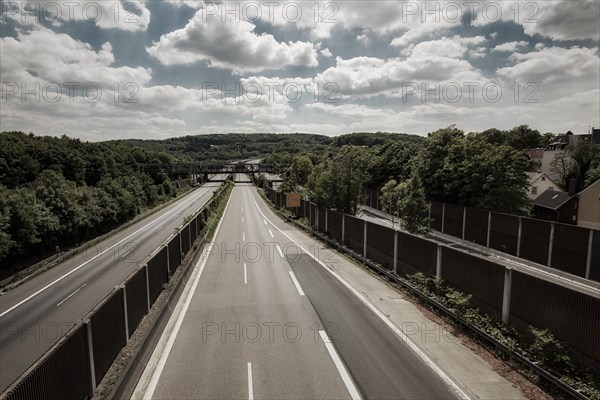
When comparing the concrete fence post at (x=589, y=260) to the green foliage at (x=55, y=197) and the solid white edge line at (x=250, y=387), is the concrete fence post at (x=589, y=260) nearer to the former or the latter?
the solid white edge line at (x=250, y=387)

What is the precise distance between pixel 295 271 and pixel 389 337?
9.72 m

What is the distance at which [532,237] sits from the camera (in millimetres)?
27516

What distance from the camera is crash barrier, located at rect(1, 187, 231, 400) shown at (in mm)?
6020

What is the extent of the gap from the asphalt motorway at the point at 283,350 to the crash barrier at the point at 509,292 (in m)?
3.36

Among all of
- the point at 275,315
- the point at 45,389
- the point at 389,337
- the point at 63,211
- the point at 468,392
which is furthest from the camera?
the point at 63,211

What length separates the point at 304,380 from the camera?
9.10 meters

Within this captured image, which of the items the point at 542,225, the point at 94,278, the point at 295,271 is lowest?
the point at 94,278

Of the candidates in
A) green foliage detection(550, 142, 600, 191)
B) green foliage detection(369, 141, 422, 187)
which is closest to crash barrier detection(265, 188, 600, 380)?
green foliage detection(369, 141, 422, 187)

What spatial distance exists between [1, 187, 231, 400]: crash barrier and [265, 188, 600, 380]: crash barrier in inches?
456

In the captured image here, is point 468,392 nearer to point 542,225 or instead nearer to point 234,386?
point 234,386

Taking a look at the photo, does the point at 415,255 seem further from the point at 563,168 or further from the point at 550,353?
the point at 563,168

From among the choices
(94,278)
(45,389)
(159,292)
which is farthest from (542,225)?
(94,278)

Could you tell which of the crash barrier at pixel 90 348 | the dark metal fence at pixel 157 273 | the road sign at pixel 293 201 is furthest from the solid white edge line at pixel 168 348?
the road sign at pixel 293 201

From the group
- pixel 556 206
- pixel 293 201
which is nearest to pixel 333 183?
pixel 293 201
